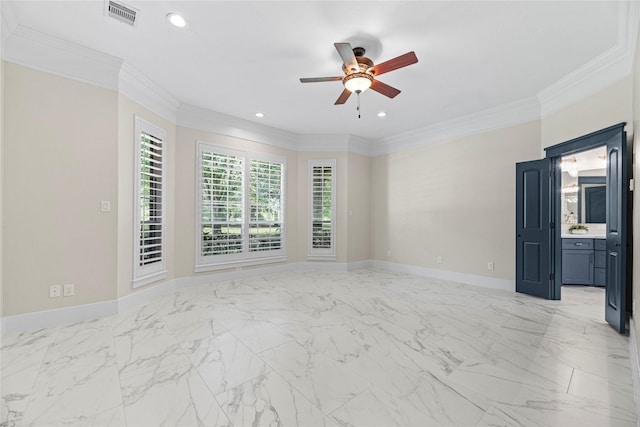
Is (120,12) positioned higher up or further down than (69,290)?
higher up

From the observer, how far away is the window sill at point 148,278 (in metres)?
3.75

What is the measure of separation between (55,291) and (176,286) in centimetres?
169

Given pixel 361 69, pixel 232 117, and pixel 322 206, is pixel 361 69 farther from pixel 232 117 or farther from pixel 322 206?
pixel 322 206

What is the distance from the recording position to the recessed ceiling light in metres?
2.58

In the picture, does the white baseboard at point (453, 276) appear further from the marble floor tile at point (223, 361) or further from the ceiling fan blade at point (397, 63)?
the marble floor tile at point (223, 361)

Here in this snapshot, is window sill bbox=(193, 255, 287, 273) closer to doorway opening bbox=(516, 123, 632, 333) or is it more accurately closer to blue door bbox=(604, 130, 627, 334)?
doorway opening bbox=(516, 123, 632, 333)

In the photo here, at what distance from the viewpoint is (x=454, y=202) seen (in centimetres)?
531

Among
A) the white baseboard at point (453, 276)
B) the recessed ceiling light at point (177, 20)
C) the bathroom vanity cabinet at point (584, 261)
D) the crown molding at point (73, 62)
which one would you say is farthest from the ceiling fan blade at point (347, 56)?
the bathroom vanity cabinet at point (584, 261)

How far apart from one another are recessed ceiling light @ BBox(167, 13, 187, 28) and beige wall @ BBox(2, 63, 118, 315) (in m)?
1.43

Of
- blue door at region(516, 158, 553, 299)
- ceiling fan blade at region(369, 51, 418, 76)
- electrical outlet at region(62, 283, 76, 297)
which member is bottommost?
electrical outlet at region(62, 283, 76, 297)

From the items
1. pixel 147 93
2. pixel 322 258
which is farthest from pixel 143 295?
pixel 322 258

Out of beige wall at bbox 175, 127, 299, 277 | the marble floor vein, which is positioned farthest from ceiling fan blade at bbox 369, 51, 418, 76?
beige wall at bbox 175, 127, 299, 277

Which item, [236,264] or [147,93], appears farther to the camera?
[236,264]

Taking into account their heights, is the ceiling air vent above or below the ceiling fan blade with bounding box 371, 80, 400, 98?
above
